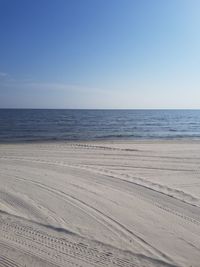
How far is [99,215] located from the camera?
25.0 ft

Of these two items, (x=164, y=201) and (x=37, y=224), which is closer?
(x=37, y=224)

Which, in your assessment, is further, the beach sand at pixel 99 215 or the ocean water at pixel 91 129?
the ocean water at pixel 91 129

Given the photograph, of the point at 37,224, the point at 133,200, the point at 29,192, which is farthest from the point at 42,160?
the point at 37,224

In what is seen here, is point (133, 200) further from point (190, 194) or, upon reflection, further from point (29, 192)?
point (29, 192)

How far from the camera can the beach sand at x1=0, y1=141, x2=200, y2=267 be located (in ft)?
18.7

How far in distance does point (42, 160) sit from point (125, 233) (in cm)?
918

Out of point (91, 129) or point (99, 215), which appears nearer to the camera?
point (99, 215)

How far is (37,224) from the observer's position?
700cm

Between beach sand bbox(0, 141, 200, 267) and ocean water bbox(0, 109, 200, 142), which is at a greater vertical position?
ocean water bbox(0, 109, 200, 142)

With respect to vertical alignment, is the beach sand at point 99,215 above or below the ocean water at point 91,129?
below

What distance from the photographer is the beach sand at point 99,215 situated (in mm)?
5691

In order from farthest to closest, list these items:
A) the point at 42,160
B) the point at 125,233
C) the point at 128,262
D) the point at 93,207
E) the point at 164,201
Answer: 1. the point at 42,160
2. the point at 164,201
3. the point at 93,207
4. the point at 125,233
5. the point at 128,262

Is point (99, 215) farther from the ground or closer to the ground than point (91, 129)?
closer to the ground

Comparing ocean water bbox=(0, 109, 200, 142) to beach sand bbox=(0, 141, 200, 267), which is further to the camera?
ocean water bbox=(0, 109, 200, 142)
